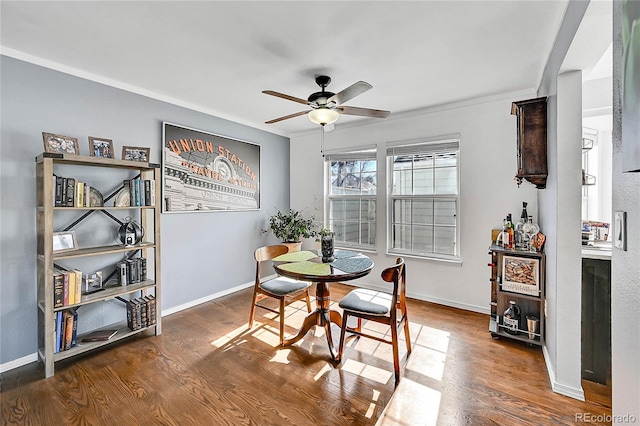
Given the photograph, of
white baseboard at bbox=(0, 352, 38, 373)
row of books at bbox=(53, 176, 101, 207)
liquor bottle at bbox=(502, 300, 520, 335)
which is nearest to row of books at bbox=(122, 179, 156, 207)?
row of books at bbox=(53, 176, 101, 207)

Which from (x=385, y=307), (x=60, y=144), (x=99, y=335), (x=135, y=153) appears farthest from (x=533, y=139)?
(x=99, y=335)

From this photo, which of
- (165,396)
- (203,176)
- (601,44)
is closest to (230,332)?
(165,396)

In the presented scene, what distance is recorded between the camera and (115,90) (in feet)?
9.40

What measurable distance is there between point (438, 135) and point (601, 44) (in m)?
2.01

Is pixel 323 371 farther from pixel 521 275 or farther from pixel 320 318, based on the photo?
pixel 521 275

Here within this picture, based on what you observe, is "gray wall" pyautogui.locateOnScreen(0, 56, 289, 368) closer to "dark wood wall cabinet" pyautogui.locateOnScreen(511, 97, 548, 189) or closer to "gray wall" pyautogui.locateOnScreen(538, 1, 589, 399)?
"dark wood wall cabinet" pyautogui.locateOnScreen(511, 97, 548, 189)

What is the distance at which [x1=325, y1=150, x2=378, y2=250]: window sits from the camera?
4340mm

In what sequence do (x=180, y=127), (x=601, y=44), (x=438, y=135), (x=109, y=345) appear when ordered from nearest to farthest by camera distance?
1. (x=601, y=44)
2. (x=109, y=345)
3. (x=180, y=127)
4. (x=438, y=135)

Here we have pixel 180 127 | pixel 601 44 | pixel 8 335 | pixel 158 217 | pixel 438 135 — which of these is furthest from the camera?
pixel 438 135

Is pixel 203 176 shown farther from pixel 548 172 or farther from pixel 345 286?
pixel 548 172

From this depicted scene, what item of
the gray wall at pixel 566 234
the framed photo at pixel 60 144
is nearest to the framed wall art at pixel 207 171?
the framed photo at pixel 60 144

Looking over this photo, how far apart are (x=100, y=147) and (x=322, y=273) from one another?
230cm

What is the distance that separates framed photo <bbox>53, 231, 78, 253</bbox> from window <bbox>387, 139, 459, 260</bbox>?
354 cm

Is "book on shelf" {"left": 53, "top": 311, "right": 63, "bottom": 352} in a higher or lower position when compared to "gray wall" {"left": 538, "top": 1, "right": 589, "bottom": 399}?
lower
